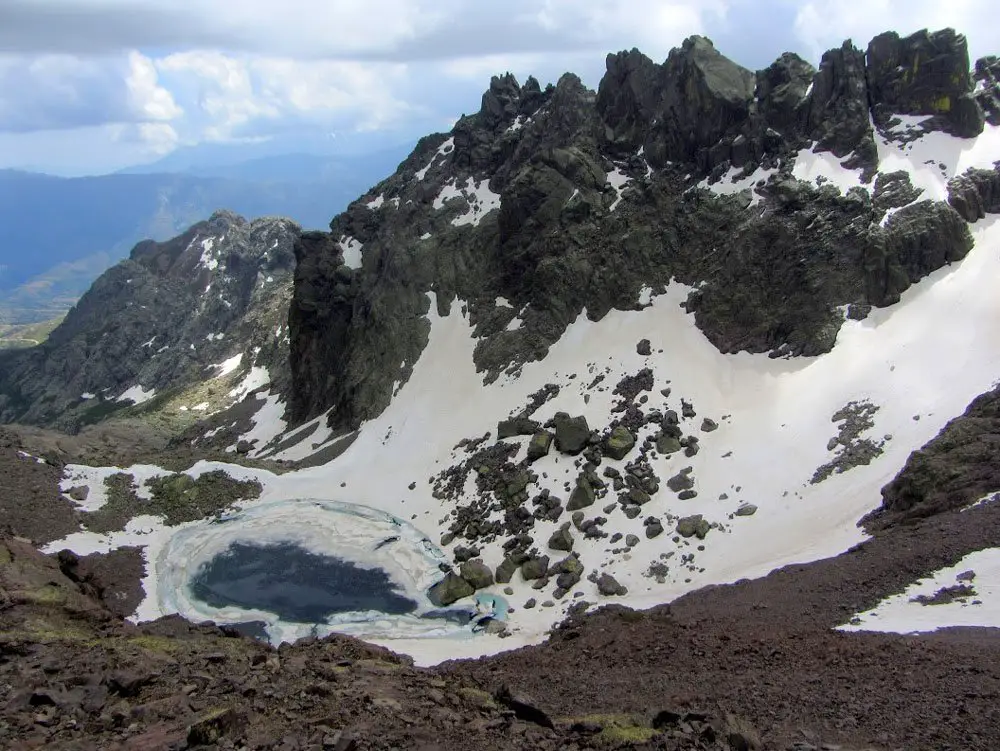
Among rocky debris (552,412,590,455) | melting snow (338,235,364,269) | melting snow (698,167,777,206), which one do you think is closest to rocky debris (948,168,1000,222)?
melting snow (698,167,777,206)

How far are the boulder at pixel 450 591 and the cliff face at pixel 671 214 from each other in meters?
26.9

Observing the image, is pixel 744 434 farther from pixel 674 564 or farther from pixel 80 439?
pixel 80 439

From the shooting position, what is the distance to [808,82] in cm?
6925

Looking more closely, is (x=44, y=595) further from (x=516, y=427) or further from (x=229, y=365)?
(x=229, y=365)

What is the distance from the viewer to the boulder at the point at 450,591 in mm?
44031

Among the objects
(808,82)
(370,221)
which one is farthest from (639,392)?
(370,221)

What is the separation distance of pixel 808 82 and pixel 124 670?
74.6 m

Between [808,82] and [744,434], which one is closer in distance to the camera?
[744,434]

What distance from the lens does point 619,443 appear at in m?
51.6

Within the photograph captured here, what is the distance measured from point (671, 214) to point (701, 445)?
2869cm

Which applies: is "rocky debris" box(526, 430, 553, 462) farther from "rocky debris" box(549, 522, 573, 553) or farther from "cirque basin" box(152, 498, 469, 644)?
"cirque basin" box(152, 498, 469, 644)

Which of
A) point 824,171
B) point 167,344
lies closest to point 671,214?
point 824,171

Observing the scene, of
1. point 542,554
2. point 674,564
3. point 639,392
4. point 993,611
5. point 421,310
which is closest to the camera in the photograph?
point 993,611

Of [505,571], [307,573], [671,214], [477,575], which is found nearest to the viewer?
[477,575]
